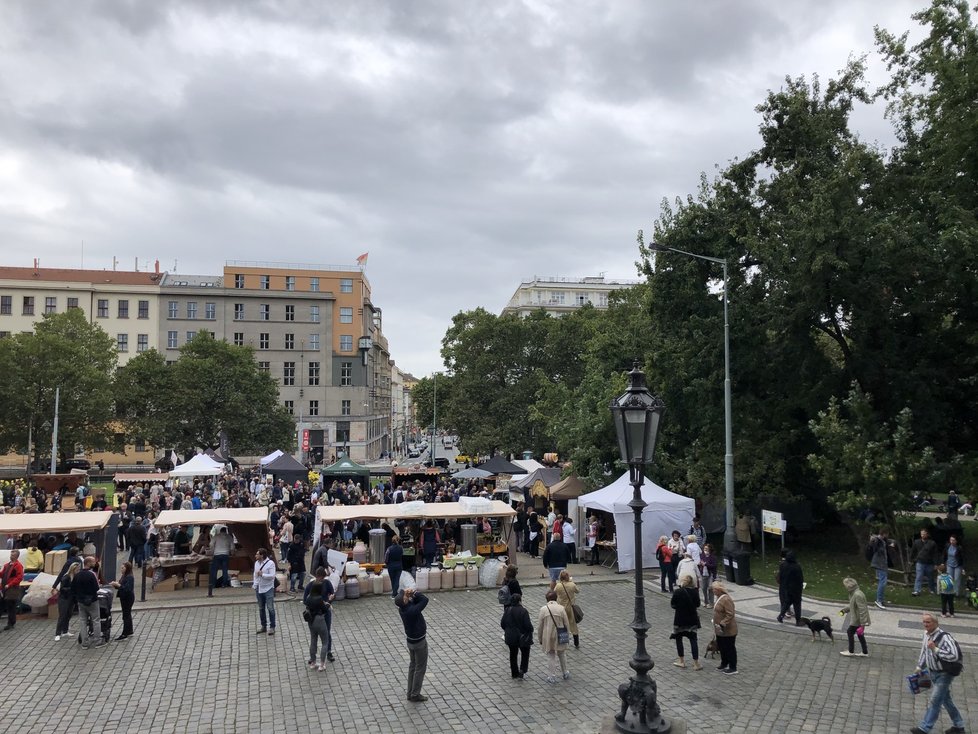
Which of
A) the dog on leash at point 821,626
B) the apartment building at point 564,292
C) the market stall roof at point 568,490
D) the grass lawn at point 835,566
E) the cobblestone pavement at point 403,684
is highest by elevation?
the apartment building at point 564,292

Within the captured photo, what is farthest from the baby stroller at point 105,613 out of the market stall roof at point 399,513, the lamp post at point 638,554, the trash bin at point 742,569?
the trash bin at point 742,569

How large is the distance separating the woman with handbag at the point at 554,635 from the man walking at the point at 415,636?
1.87 metres

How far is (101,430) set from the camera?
54.2 meters

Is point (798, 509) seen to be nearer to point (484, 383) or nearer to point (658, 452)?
point (658, 452)

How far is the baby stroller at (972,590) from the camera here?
1552 centimetres

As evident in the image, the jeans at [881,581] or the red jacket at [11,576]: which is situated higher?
the red jacket at [11,576]

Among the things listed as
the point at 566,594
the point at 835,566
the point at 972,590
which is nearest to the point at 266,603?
the point at 566,594

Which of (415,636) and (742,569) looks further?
(742,569)

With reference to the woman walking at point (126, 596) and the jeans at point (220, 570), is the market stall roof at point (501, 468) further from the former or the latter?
the woman walking at point (126, 596)

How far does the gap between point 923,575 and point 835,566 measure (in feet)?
13.4

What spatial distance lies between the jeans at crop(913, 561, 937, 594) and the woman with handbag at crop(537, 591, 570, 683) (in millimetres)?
10477

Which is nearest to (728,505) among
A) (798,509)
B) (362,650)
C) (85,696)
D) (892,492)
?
(892,492)

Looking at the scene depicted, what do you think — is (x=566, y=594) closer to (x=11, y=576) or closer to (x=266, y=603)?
(x=266, y=603)

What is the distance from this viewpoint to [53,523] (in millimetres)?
16641
